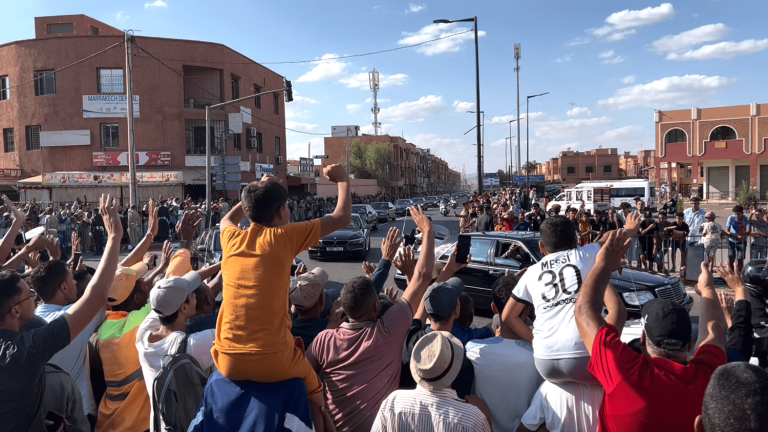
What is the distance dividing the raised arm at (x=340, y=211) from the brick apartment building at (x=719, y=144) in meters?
47.3

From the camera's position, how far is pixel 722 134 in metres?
45.7

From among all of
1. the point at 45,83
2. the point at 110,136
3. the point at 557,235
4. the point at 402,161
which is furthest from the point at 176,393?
the point at 402,161

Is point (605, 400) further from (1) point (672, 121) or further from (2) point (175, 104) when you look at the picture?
(1) point (672, 121)

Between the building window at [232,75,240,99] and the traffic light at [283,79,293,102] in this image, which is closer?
the traffic light at [283,79,293,102]

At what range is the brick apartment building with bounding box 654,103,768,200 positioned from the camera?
43250 mm

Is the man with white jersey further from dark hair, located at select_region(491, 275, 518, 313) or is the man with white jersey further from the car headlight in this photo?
the car headlight

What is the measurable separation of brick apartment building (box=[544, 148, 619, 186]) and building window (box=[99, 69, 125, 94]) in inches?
2566

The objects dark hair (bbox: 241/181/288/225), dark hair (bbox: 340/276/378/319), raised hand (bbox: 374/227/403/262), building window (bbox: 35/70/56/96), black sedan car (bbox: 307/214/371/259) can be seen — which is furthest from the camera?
building window (bbox: 35/70/56/96)

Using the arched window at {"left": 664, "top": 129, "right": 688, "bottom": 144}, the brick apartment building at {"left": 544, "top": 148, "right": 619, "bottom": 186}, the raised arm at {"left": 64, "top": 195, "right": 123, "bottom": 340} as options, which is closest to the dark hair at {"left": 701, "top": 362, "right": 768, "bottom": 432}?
the raised arm at {"left": 64, "top": 195, "right": 123, "bottom": 340}

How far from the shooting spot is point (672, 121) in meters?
46.7

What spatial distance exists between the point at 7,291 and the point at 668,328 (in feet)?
9.74

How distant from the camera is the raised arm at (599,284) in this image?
2.30m

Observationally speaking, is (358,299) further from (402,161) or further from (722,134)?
(402,161)

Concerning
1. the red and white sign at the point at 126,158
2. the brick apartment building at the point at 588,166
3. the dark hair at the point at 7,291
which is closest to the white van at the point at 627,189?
the red and white sign at the point at 126,158
